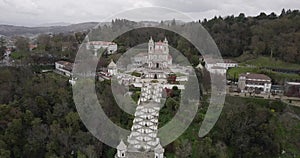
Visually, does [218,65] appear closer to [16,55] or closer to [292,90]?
[292,90]

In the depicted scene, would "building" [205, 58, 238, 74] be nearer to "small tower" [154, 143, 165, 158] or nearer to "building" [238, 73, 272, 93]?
"building" [238, 73, 272, 93]

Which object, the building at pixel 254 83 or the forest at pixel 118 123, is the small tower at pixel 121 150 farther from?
the building at pixel 254 83

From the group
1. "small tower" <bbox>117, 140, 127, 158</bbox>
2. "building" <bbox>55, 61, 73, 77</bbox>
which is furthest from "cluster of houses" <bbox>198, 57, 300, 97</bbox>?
"building" <bbox>55, 61, 73, 77</bbox>

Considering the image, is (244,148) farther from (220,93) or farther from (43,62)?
(43,62)

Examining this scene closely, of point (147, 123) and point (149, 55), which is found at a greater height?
point (149, 55)

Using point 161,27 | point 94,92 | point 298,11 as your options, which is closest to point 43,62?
point 94,92

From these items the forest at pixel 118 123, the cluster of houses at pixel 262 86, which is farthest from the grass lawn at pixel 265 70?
the forest at pixel 118 123

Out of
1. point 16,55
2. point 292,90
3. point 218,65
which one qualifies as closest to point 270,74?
point 292,90
